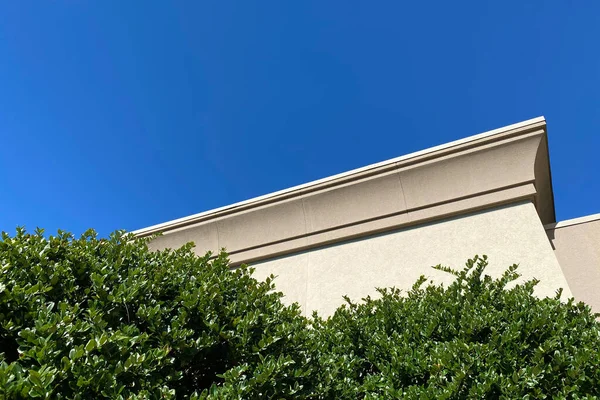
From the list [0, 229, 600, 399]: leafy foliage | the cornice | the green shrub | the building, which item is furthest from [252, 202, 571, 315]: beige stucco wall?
[0, 229, 600, 399]: leafy foliage

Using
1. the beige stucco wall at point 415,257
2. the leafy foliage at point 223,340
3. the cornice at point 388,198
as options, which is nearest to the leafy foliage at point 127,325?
the leafy foliage at point 223,340

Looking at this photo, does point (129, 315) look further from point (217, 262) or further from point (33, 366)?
point (217, 262)

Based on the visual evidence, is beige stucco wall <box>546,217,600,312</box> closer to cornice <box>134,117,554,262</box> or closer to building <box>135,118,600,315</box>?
building <box>135,118,600,315</box>

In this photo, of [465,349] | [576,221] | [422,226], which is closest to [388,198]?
[422,226]

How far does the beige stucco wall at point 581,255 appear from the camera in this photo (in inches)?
207

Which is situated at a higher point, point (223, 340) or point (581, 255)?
Result: point (581, 255)

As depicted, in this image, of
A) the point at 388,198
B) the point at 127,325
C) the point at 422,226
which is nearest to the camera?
the point at 127,325

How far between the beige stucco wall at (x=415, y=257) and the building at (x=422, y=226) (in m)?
0.01

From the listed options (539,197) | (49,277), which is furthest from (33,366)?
(539,197)

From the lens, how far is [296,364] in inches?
100

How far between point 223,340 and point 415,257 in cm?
364

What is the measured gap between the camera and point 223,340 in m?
2.48

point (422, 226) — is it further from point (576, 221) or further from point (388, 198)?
point (576, 221)

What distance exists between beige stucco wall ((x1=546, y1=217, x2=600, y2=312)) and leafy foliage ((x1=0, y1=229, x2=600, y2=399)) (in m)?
2.33
